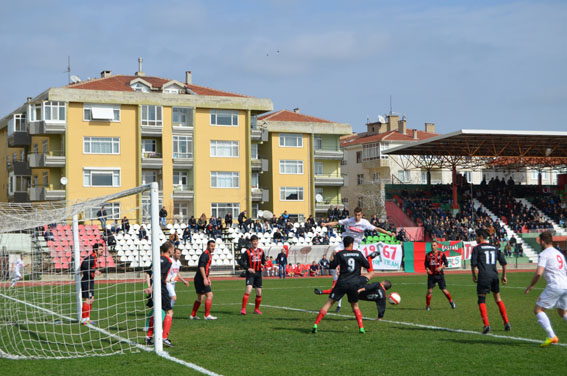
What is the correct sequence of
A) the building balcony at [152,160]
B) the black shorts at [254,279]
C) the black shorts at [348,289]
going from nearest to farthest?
1. the black shorts at [348,289]
2. the black shorts at [254,279]
3. the building balcony at [152,160]

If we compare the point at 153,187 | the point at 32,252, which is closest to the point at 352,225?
the point at 153,187

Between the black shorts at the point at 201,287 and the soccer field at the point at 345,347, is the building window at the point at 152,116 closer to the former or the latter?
the soccer field at the point at 345,347

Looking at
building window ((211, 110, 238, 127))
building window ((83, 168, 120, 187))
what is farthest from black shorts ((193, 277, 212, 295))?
building window ((211, 110, 238, 127))

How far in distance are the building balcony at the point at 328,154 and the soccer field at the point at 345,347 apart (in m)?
48.8

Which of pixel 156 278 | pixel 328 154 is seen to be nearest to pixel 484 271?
pixel 156 278

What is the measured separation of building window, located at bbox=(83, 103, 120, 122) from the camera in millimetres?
56281

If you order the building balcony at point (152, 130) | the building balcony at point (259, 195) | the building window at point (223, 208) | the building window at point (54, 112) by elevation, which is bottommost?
the building window at point (223, 208)

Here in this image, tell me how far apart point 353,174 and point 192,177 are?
117ft

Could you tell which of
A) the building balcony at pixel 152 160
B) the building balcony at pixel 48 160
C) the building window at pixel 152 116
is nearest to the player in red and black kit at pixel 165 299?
the building balcony at pixel 48 160

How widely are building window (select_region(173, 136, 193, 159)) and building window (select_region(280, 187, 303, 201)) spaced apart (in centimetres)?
1067

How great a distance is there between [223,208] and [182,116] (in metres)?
8.66

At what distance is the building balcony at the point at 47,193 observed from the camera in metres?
55.5

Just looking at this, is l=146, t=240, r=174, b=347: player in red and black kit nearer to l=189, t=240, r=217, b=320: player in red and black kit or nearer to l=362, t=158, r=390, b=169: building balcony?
l=189, t=240, r=217, b=320: player in red and black kit

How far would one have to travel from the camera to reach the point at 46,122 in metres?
55.6
